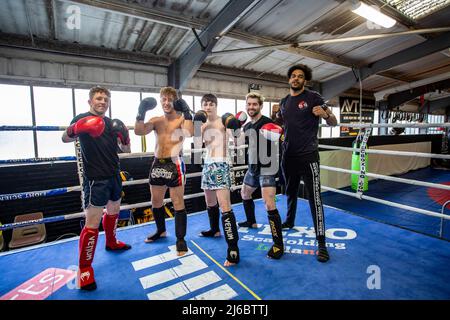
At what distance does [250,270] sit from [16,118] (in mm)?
7145

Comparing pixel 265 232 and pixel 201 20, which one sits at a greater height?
pixel 201 20

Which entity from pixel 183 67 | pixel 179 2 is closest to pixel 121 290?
pixel 179 2

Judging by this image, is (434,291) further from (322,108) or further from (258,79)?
(258,79)

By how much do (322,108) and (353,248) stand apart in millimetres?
1353

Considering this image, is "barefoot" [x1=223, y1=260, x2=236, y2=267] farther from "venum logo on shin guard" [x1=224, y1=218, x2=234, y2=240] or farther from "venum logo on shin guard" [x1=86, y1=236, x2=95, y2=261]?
"venum logo on shin guard" [x1=86, y1=236, x2=95, y2=261]

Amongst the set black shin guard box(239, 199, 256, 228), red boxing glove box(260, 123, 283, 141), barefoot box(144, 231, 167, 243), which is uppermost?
red boxing glove box(260, 123, 283, 141)

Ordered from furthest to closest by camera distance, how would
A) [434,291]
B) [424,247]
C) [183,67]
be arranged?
[183,67]
[424,247]
[434,291]

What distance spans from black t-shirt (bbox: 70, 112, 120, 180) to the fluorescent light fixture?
503 cm

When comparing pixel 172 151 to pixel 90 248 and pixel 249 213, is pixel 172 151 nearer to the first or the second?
pixel 90 248

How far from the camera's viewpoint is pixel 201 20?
539 cm

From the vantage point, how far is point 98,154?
2.07 meters

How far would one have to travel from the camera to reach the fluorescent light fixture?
4.73m

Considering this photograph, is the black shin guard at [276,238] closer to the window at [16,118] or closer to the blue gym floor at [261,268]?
the blue gym floor at [261,268]

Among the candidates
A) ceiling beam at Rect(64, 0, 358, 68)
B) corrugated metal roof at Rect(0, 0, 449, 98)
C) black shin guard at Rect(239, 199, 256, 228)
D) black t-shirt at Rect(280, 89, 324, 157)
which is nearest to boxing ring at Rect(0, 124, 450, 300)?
black shin guard at Rect(239, 199, 256, 228)
